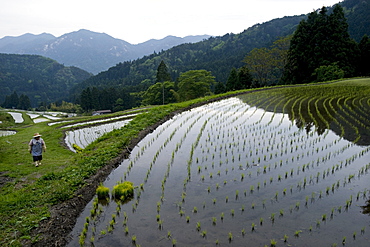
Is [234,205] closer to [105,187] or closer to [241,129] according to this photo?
[105,187]

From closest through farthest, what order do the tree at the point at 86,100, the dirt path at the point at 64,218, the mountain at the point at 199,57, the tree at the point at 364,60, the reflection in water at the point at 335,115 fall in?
1. the dirt path at the point at 64,218
2. the reflection in water at the point at 335,115
3. the tree at the point at 364,60
4. the tree at the point at 86,100
5. the mountain at the point at 199,57

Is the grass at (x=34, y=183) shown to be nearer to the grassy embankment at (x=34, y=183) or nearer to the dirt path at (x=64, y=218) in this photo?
the grassy embankment at (x=34, y=183)

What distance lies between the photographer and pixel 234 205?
6.08m

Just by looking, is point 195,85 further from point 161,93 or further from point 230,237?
point 230,237

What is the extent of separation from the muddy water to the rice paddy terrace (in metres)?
0.02

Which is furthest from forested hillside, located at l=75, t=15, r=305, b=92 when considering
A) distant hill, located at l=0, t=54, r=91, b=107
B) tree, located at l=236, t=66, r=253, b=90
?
tree, located at l=236, t=66, r=253, b=90

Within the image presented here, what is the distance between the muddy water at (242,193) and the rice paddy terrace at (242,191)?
0.07 feet

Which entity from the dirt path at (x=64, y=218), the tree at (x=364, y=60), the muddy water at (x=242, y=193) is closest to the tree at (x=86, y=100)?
the tree at (x=364, y=60)

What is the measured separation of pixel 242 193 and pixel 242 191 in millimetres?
110

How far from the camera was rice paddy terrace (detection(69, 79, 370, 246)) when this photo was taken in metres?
→ 5.08

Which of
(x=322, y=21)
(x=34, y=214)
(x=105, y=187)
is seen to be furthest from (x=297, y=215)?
(x=322, y=21)

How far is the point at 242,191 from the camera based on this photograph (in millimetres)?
6723

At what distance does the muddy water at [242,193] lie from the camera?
16.7 feet

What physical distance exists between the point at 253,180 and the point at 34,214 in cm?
537
